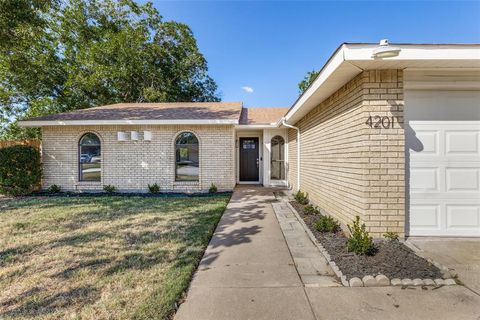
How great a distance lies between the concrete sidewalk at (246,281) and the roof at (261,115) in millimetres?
6170

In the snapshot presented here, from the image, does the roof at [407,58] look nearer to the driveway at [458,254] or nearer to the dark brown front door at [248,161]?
the driveway at [458,254]

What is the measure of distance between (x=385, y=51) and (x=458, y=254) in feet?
9.52

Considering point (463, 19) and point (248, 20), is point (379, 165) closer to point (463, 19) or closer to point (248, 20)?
point (463, 19)

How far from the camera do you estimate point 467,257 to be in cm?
319

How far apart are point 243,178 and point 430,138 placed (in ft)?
26.2

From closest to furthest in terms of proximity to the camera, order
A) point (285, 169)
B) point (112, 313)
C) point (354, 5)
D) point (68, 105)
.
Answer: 1. point (112, 313)
2. point (354, 5)
3. point (285, 169)
4. point (68, 105)

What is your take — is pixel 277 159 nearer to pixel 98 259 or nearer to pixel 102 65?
A: pixel 98 259

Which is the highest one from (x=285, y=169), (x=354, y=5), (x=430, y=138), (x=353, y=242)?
(x=354, y=5)

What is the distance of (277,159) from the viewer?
34.6 ft

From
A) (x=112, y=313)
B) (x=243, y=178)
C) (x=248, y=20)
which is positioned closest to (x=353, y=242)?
(x=112, y=313)

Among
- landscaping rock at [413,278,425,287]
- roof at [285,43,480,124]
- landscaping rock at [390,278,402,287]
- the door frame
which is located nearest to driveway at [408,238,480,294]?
landscaping rock at [413,278,425,287]

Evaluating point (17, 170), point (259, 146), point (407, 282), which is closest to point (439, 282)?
point (407, 282)

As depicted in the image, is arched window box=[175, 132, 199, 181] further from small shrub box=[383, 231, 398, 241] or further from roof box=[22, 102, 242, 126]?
small shrub box=[383, 231, 398, 241]

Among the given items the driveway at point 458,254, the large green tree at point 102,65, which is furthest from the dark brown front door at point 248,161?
the large green tree at point 102,65
